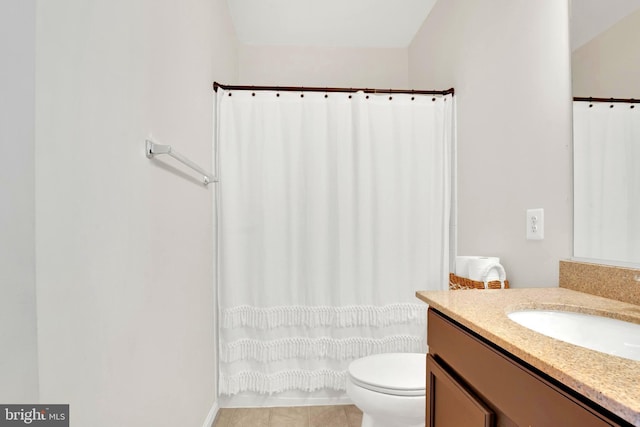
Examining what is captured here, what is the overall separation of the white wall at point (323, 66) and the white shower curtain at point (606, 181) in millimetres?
1934

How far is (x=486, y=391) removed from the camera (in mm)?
720

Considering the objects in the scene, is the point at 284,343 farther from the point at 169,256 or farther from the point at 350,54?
the point at 350,54

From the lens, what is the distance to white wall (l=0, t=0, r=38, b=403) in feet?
1.72

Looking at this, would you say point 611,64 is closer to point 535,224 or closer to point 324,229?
point 535,224

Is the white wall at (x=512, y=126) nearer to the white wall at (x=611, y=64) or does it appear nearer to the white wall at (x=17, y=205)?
the white wall at (x=611, y=64)

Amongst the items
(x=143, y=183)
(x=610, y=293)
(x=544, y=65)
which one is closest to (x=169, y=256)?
(x=143, y=183)

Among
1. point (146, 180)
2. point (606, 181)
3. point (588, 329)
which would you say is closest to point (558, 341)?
point (588, 329)

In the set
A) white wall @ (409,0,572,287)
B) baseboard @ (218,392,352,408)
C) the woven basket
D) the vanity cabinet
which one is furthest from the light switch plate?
baseboard @ (218,392,352,408)

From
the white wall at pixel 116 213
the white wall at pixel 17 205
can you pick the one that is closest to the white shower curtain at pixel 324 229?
the white wall at pixel 116 213

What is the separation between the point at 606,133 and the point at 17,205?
153 cm

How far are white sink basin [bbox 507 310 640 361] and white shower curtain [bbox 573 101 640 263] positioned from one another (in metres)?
0.28

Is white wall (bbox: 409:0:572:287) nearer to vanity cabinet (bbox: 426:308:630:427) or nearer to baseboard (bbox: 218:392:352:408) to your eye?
vanity cabinet (bbox: 426:308:630:427)

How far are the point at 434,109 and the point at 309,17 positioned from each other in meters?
1.16

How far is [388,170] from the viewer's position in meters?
2.00
